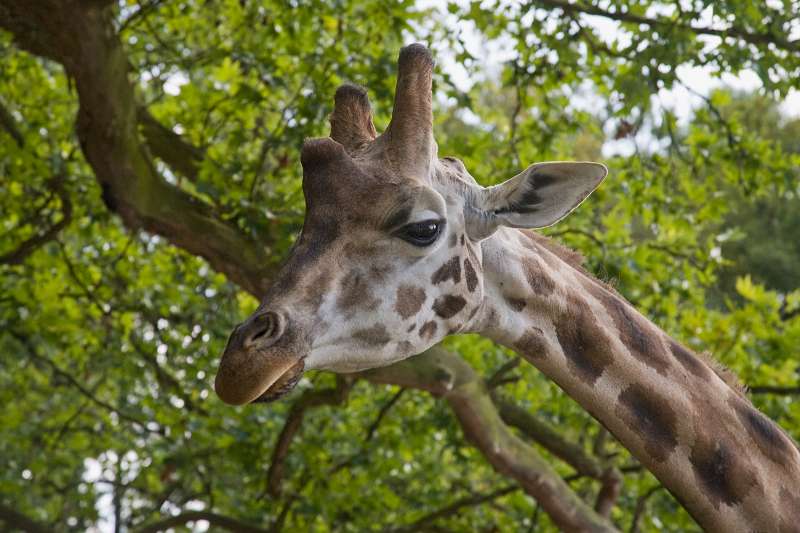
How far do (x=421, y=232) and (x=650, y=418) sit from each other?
0.92 m

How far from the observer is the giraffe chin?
2.56 metres

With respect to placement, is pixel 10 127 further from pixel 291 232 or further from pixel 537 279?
pixel 537 279

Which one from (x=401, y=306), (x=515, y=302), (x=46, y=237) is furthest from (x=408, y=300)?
(x=46, y=237)

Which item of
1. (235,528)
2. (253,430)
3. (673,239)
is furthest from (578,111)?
(235,528)

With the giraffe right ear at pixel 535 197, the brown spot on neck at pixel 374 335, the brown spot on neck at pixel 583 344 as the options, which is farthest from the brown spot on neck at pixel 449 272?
the brown spot on neck at pixel 583 344

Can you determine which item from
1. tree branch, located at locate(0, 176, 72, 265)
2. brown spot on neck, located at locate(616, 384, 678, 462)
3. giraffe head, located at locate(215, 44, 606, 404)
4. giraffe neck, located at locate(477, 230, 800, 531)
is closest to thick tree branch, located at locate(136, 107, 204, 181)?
tree branch, located at locate(0, 176, 72, 265)

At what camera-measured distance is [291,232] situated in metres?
5.07

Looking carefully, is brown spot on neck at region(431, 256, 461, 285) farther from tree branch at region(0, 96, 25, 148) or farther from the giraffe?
tree branch at region(0, 96, 25, 148)

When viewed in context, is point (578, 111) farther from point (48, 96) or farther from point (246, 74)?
point (48, 96)

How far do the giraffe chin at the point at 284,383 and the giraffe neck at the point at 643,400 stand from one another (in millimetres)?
699

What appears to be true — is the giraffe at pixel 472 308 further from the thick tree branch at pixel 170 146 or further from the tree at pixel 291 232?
the thick tree branch at pixel 170 146

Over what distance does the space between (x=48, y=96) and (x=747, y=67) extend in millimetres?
4857

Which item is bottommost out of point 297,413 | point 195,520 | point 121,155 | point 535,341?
point 535,341

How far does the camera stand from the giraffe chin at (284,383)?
2557mm
